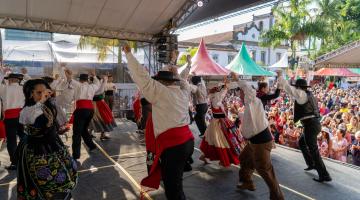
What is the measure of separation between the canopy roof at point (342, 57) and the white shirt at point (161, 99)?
24.5ft

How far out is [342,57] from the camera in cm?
903

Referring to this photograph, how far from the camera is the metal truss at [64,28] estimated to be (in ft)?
25.3

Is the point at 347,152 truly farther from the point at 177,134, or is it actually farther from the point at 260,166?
the point at 177,134

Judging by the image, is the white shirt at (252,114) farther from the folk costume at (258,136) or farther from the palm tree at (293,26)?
the palm tree at (293,26)

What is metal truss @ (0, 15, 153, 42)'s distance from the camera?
25.3 feet

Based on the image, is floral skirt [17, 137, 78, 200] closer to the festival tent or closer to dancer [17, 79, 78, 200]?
dancer [17, 79, 78, 200]

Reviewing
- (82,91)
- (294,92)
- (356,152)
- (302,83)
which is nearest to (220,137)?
(294,92)

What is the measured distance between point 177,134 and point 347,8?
35.0 metres

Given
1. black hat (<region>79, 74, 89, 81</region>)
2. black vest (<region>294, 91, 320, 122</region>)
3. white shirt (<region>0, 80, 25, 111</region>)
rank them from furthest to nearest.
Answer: black hat (<region>79, 74, 89, 81</region>)
white shirt (<region>0, 80, 25, 111</region>)
black vest (<region>294, 91, 320, 122</region>)

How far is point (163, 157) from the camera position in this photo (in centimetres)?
296

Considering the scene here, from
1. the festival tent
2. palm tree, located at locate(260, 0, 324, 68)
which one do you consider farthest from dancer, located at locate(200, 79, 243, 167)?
palm tree, located at locate(260, 0, 324, 68)

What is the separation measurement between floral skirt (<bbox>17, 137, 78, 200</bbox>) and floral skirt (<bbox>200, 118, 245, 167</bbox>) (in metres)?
2.73

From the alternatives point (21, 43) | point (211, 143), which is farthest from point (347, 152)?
point (21, 43)

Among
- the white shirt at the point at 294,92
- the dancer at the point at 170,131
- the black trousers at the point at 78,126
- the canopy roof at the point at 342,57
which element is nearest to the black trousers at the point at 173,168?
the dancer at the point at 170,131
